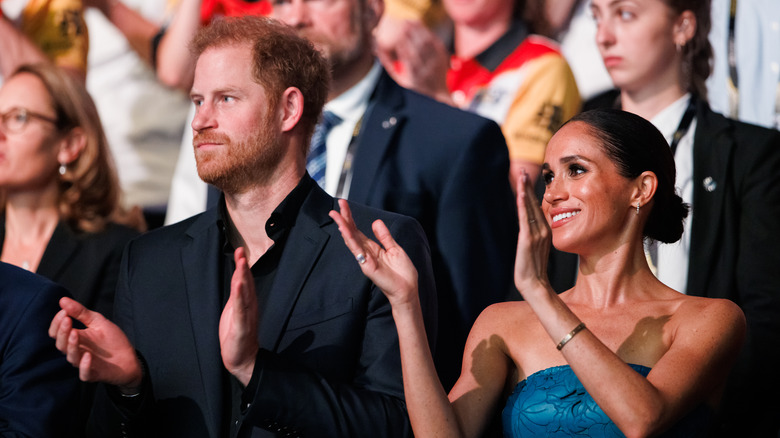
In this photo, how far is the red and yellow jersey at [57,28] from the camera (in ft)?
14.6

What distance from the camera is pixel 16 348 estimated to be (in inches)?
92.0

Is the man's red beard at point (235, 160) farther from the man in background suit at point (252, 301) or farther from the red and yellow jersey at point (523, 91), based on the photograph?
the red and yellow jersey at point (523, 91)

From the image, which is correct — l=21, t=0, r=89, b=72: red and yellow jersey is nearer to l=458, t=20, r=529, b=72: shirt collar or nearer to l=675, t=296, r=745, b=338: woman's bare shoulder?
l=458, t=20, r=529, b=72: shirt collar

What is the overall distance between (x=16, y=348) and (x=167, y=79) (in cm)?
230

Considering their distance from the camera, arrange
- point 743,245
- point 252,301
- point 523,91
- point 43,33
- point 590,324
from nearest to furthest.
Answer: point 252,301 → point 590,324 → point 743,245 → point 523,91 → point 43,33

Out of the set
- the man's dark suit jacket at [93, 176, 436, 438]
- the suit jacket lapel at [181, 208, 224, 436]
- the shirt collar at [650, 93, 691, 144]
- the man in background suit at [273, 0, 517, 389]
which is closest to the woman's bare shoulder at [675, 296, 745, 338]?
the man's dark suit jacket at [93, 176, 436, 438]

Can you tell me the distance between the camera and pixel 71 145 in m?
3.71

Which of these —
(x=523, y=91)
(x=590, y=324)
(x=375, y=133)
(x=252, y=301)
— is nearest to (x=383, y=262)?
(x=252, y=301)

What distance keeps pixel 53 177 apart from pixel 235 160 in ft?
4.82

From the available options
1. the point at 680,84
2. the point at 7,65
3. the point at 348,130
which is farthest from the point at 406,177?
the point at 7,65

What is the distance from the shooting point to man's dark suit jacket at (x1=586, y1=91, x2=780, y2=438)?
9.48ft

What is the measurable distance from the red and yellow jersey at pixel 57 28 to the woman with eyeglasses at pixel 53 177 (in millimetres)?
748

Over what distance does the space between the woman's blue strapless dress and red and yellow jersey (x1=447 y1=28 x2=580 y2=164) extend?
4.64 ft

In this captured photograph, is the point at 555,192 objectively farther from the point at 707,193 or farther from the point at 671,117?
the point at 671,117
